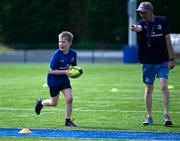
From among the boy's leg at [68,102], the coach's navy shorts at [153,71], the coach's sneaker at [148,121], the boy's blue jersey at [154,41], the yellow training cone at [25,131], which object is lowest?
the coach's sneaker at [148,121]

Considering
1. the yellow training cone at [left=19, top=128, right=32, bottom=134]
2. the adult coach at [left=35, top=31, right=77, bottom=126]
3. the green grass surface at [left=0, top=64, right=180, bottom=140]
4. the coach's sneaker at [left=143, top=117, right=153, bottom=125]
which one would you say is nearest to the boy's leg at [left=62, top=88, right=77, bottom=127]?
the adult coach at [left=35, top=31, right=77, bottom=126]

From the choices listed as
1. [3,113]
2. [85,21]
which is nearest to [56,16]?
[85,21]

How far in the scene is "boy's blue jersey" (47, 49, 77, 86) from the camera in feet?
37.8

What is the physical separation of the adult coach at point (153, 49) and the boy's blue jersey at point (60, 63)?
1.21m

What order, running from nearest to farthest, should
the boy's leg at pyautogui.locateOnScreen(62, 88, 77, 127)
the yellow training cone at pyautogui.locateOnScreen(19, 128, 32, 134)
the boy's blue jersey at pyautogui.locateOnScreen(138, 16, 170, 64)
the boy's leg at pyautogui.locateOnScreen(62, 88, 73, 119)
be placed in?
1. the yellow training cone at pyautogui.locateOnScreen(19, 128, 32, 134)
2. the boy's leg at pyautogui.locateOnScreen(62, 88, 77, 127)
3. the boy's leg at pyautogui.locateOnScreen(62, 88, 73, 119)
4. the boy's blue jersey at pyautogui.locateOnScreen(138, 16, 170, 64)

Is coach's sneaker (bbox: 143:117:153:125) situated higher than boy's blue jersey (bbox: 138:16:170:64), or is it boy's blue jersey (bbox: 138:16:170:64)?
boy's blue jersey (bbox: 138:16:170:64)

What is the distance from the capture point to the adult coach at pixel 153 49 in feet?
37.7

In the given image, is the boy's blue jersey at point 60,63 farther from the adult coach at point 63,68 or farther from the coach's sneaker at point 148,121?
the coach's sneaker at point 148,121

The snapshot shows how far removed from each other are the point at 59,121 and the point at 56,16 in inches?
→ 2001

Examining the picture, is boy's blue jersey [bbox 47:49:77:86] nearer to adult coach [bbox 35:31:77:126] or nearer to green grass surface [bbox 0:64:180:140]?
adult coach [bbox 35:31:77:126]

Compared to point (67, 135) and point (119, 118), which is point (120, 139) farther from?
point (119, 118)

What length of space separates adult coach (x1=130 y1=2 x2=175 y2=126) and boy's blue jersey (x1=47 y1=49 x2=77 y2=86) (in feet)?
3.96

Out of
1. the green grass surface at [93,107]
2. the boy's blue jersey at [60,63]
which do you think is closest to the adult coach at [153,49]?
the green grass surface at [93,107]

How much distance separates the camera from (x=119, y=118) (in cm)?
1236
